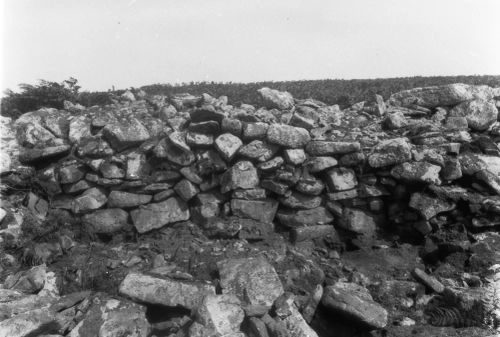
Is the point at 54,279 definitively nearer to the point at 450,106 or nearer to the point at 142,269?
the point at 142,269

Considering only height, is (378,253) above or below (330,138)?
below

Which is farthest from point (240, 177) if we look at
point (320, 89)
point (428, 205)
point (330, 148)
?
point (320, 89)

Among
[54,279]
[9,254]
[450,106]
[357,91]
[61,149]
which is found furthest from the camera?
[357,91]

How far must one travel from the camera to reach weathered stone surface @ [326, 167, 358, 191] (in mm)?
7289

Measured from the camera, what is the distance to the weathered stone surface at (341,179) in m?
7.29

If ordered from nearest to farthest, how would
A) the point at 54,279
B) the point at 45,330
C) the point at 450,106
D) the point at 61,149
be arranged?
the point at 45,330 < the point at 54,279 < the point at 61,149 < the point at 450,106

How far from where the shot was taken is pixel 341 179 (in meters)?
7.32

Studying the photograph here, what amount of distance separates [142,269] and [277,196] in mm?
2647

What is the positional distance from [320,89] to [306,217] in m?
5.33

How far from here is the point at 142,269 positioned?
622 centimetres

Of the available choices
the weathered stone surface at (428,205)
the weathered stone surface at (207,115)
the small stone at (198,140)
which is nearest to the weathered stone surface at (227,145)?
the small stone at (198,140)

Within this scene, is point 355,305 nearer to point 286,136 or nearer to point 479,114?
point 286,136

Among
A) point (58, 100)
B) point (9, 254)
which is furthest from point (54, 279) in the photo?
point (58, 100)

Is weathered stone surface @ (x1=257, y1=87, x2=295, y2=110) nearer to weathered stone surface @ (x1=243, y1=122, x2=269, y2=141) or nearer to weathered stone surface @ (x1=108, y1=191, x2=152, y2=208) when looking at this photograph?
weathered stone surface @ (x1=243, y1=122, x2=269, y2=141)
